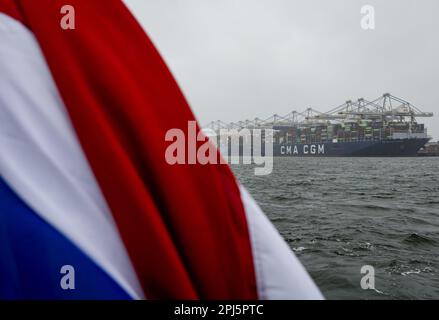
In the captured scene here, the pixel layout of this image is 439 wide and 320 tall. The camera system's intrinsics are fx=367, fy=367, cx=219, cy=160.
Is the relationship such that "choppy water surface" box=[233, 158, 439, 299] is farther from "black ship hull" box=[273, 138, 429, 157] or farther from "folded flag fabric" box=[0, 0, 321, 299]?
"black ship hull" box=[273, 138, 429, 157]

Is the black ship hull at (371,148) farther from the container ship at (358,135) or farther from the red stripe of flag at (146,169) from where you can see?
the red stripe of flag at (146,169)

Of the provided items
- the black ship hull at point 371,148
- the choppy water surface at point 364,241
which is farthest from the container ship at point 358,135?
the choppy water surface at point 364,241

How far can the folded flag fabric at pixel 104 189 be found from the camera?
79 centimetres

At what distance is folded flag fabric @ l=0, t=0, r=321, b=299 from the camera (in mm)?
790

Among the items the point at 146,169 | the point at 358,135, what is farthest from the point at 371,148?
the point at 146,169

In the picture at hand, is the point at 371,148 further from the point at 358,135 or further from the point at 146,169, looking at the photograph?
the point at 146,169

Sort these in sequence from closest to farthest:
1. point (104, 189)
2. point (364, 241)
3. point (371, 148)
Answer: point (104, 189), point (364, 241), point (371, 148)

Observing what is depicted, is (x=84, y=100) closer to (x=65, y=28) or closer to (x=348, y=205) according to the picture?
(x=65, y=28)

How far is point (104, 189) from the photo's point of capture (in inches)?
32.5

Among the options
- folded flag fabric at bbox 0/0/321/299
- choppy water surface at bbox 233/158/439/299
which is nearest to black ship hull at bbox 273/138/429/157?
choppy water surface at bbox 233/158/439/299

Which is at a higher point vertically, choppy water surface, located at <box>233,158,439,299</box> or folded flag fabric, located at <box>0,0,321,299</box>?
folded flag fabric, located at <box>0,0,321,299</box>
